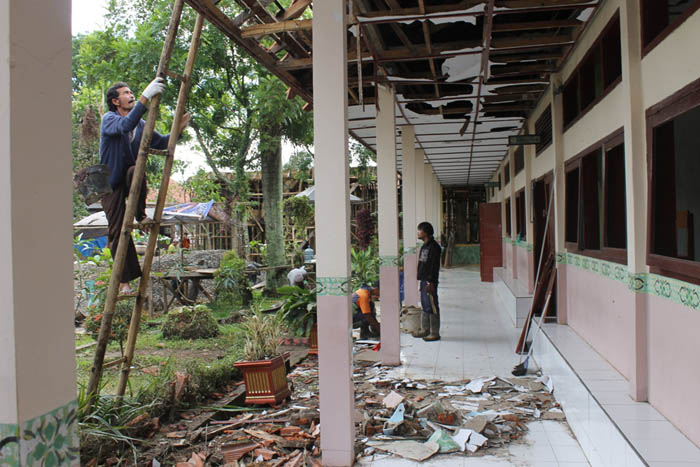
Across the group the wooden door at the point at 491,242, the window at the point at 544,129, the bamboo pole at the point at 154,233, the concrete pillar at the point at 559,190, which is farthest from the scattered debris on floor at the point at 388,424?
the wooden door at the point at 491,242

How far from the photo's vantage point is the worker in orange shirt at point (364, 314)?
27.0ft

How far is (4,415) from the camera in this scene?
1.48 m

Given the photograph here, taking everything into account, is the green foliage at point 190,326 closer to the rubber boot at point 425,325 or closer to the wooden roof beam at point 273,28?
the rubber boot at point 425,325

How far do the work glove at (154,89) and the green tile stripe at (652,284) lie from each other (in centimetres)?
382

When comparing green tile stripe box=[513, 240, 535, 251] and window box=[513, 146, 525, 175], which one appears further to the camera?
window box=[513, 146, 525, 175]

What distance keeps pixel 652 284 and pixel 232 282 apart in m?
9.60

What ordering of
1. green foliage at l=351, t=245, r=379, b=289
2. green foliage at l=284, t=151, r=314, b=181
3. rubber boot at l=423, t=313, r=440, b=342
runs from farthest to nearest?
green foliage at l=284, t=151, r=314, b=181
green foliage at l=351, t=245, r=379, b=289
rubber boot at l=423, t=313, r=440, b=342

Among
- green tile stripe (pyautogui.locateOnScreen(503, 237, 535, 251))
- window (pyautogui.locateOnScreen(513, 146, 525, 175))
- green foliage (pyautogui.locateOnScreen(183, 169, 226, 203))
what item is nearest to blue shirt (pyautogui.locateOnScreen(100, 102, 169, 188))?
green tile stripe (pyautogui.locateOnScreen(503, 237, 535, 251))

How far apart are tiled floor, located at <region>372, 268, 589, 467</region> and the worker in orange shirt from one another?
0.56 meters

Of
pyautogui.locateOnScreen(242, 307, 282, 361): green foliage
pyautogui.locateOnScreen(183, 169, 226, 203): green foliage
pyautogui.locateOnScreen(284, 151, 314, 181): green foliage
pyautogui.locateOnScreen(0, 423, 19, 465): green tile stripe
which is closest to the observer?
pyautogui.locateOnScreen(0, 423, 19, 465): green tile stripe

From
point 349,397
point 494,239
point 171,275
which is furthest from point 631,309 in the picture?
point 494,239

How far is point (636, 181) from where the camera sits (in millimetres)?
4133

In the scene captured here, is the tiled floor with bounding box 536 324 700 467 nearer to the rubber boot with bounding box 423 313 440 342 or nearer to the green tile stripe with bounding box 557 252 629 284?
the green tile stripe with bounding box 557 252 629 284

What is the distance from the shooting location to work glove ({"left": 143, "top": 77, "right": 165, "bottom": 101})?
12.9 feet
